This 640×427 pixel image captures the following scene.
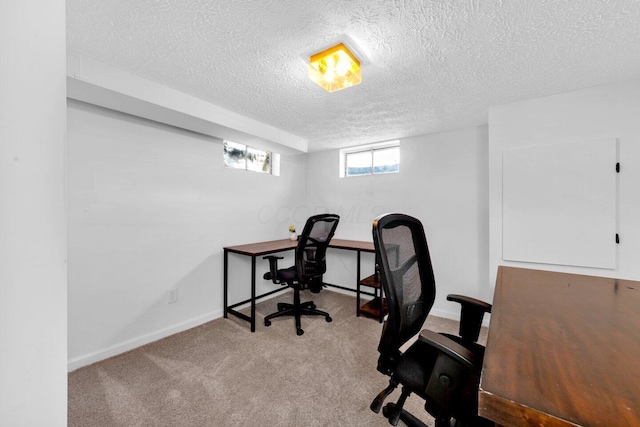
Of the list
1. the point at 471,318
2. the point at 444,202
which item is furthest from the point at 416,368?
the point at 444,202

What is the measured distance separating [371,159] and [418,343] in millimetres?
2879

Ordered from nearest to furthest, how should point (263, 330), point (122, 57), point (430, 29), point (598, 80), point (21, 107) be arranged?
1. point (21, 107)
2. point (430, 29)
3. point (122, 57)
4. point (598, 80)
5. point (263, 330)

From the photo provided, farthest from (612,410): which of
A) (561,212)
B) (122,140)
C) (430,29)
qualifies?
(122,140)

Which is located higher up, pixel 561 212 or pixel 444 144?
pixel 444 144

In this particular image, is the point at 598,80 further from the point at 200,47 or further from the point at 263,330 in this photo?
the point at 263,330

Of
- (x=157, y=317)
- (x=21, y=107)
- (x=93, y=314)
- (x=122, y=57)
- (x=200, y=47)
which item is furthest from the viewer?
(x=157, y=317)

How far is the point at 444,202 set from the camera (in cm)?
307

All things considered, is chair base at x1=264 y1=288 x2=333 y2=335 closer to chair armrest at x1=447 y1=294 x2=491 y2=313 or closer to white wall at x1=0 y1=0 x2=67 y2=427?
chair armrest at x1=447 y1=294 x2=491 y2=313

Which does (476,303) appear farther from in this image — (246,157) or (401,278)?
(246,157)

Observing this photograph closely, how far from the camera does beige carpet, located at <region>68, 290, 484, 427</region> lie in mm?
1525

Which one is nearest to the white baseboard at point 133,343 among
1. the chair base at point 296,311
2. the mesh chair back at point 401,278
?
the chair base at point 296,311

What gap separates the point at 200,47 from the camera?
1.55 metres

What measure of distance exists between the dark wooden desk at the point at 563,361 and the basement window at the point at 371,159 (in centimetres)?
253

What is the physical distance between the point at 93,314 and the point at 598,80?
4476mm
